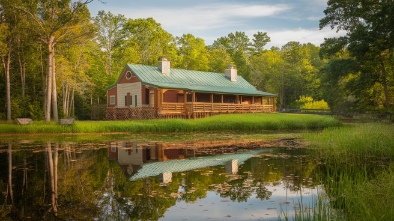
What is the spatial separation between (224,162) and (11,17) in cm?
2521

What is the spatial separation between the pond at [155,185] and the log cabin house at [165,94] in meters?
20.7

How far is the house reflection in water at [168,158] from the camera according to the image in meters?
9.96

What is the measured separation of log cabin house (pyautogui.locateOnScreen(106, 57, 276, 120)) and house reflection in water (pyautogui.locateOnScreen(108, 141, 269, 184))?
18.0 meters

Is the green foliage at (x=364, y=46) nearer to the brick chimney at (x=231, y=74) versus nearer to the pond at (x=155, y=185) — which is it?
the brick chimney at (x=231, y=74)

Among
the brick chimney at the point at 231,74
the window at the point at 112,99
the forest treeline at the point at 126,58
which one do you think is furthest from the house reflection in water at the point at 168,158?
the brick chimney at the point at 231,74

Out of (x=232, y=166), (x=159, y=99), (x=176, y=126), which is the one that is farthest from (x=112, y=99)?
(x=232, y=166)

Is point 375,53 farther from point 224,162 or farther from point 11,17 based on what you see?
point 11,17

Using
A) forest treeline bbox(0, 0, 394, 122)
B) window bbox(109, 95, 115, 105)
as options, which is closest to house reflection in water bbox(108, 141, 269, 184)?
forest treeline bbox(0, 0, 394, 122)

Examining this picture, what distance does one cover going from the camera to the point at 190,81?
133 feet

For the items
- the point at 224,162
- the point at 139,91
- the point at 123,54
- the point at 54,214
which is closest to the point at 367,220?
the point at 54,214

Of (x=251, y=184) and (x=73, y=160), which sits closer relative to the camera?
(x=251, y=184)

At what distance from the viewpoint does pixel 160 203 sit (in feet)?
21.7

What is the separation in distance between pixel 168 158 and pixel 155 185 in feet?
14.5

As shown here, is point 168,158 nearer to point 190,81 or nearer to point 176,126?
point 176,126
